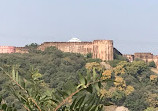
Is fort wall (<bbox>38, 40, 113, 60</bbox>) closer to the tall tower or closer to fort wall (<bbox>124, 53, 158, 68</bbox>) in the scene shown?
the tall tower

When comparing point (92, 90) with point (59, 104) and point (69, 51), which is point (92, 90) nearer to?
point (59, 104)

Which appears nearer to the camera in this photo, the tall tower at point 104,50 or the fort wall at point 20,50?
the tall tower at point 104,50

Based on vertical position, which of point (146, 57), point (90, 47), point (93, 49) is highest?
point (90, 47)

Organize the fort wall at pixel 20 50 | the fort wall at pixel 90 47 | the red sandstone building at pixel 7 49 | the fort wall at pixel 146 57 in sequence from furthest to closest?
1. the fort wall at pixel 146 57
2. the red sandstone building at pixel 7 49
3. the fort wall at pixel 20 50
4. the fort wall at pixel 90 47

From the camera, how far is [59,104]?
18.0 feet

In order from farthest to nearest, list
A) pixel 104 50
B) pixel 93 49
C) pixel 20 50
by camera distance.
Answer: pixel 20 50 < pixel 93 49 < pixel 104 50

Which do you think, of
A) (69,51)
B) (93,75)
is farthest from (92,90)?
(69,51)

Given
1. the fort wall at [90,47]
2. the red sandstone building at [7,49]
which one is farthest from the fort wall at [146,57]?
the red sandstone building at [7,49]

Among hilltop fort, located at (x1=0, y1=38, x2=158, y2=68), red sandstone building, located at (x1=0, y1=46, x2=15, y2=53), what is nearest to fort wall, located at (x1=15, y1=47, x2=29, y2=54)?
hilltop fort, located at (x1=0, y1=38, x2=158, y2=68)

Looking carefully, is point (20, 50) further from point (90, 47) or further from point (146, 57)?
point (146, 57)

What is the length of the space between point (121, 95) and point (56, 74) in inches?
682

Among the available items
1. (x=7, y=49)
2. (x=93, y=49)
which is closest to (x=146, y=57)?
(x=93, y=49)

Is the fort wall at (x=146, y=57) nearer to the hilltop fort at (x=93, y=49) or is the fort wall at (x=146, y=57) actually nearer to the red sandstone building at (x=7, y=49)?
the hilltop fort at (x=93, y=49)

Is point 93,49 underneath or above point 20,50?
above
